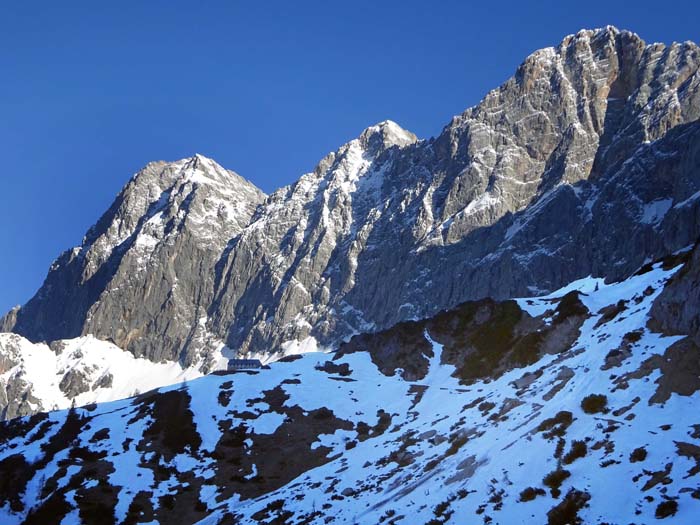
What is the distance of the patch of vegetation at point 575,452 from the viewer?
1630 inches

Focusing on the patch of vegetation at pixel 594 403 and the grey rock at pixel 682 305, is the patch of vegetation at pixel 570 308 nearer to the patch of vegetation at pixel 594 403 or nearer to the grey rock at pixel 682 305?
the grey rock at pixel 682 305

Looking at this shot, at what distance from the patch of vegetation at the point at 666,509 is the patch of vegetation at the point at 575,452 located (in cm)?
850

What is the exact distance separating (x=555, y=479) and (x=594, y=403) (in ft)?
29.0

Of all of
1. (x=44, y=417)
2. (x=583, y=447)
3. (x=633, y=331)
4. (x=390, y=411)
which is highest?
(x=44, y=417)

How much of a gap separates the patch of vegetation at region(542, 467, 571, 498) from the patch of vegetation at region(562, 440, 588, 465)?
944 mm

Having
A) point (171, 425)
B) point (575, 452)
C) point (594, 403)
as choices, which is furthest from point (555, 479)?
point (171, 425)

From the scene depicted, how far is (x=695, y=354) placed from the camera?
46.2m

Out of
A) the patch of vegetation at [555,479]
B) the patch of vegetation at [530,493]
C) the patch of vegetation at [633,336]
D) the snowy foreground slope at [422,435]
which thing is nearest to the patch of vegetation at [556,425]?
the snowy foreground slope at [422,435]

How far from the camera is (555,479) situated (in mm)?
39938

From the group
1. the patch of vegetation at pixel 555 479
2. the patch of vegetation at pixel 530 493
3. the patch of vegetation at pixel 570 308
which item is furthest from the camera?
the patch of vegetation at pixel 570 308

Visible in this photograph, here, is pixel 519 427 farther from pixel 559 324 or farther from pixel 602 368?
pixel 559 324

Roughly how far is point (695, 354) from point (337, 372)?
73.4 m

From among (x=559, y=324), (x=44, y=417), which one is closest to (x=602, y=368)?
(x=559, y=324)

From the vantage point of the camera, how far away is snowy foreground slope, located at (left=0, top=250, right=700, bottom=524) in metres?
39.8
